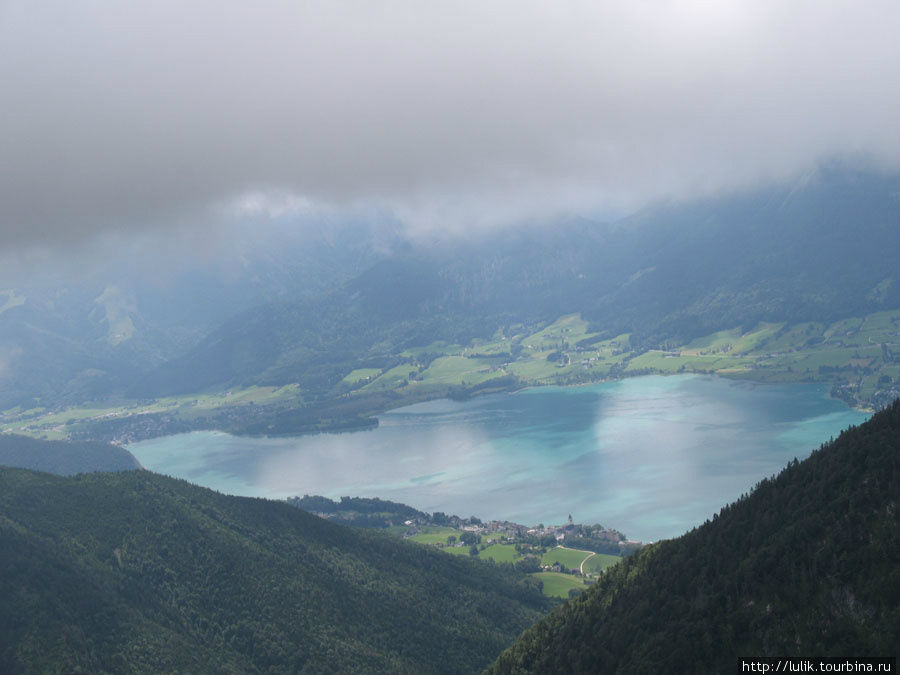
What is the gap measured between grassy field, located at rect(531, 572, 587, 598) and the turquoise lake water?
11.6m

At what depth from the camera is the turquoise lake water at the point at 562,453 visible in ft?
279

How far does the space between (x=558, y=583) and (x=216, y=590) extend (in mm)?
24988

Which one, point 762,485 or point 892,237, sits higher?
point 892,237

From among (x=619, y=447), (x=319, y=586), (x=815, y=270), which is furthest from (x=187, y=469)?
(x=815, y=270)

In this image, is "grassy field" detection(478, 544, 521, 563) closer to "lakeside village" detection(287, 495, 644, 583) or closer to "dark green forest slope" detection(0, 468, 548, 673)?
"lakeside village" detection(287, 495, 644, 583)

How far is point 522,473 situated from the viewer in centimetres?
10156

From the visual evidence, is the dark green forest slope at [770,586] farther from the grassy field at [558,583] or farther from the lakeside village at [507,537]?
the lakeside village at [507,537]

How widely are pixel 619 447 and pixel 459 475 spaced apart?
21055 mm

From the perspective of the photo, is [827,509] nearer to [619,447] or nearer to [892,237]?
[619,447]

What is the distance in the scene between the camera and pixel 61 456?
12238 cm

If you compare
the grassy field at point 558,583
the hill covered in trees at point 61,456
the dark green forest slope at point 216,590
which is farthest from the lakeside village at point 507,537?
the hill covered in trees at point 61,456

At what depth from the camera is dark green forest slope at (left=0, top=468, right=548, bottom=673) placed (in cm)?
4256

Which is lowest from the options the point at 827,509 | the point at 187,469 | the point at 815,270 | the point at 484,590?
the point at 484,590

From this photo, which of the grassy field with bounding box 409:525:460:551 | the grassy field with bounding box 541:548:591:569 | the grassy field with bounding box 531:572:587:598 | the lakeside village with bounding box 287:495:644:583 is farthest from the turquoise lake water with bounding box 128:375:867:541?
the grassy field with bounding box 531:572:587:598
